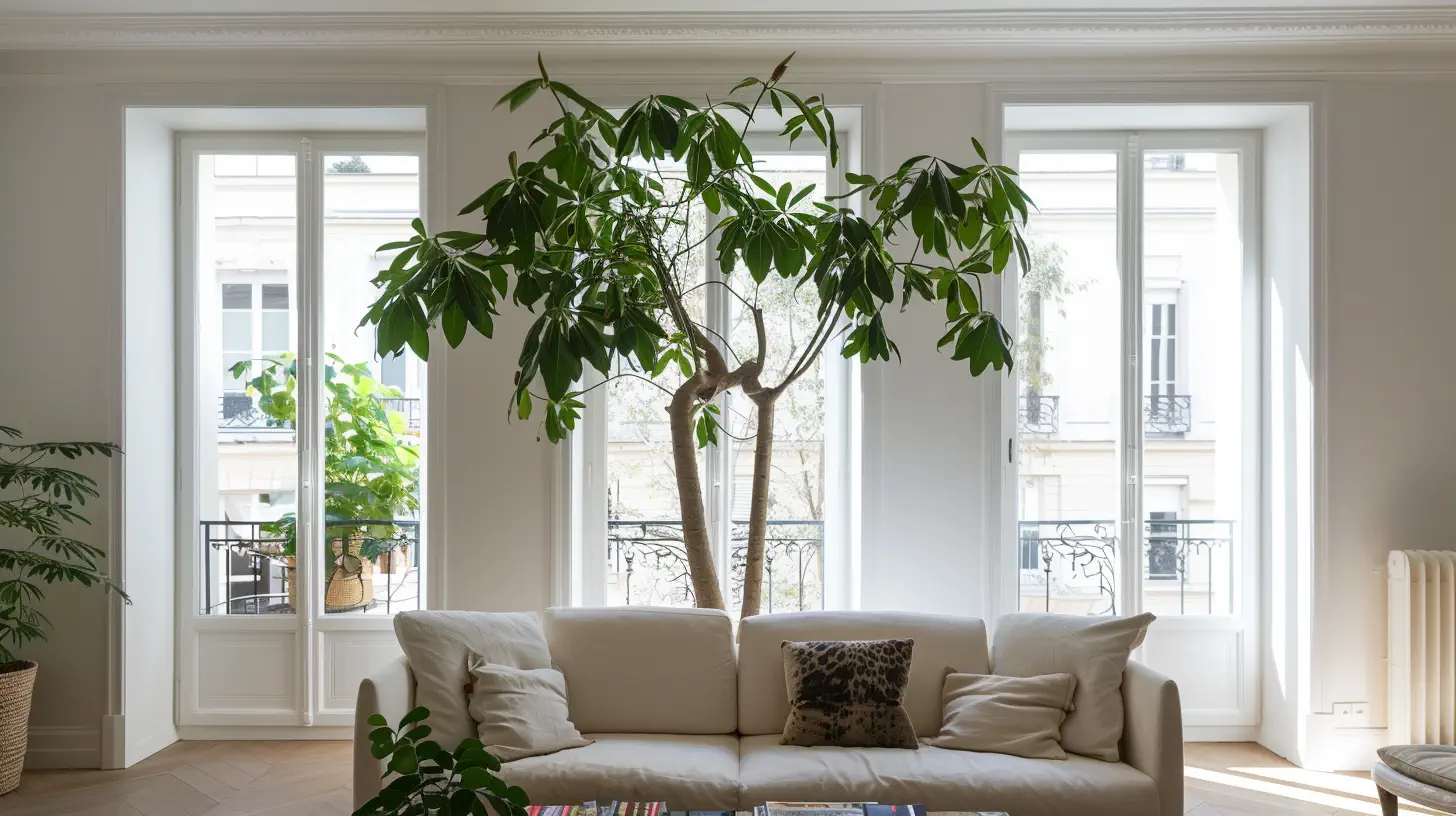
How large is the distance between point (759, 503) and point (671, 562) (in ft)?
3.34

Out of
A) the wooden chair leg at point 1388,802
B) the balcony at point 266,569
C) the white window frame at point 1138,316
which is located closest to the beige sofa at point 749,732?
the wooden chair leg at point 1388,802

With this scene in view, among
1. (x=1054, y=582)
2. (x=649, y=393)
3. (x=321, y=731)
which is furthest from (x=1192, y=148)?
(x=321, y=731)

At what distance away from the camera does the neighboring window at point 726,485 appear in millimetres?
4016

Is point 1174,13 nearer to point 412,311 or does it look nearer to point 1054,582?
point 1054,582

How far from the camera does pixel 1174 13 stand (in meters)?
3.53

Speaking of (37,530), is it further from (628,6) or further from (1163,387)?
(1163,387)

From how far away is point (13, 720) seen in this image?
11.2ft

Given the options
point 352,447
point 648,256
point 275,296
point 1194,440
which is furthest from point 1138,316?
point 275,296

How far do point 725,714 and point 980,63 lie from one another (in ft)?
8.75

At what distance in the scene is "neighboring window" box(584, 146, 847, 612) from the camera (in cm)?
402

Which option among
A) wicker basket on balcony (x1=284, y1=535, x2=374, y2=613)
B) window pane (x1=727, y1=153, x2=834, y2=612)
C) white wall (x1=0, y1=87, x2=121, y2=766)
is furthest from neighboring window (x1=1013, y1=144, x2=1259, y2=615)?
white wall (x1=0, y1=87, x2=121, y2=766)

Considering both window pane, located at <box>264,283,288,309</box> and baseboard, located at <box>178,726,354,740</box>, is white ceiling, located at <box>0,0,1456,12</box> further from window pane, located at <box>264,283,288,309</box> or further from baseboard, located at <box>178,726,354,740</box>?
baseboard, located at <box>178,726,354,740</box>

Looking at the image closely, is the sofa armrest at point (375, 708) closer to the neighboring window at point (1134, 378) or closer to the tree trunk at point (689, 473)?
the tree trunk at point (689, 473)

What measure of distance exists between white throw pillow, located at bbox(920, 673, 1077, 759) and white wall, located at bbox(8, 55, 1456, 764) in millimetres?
849
